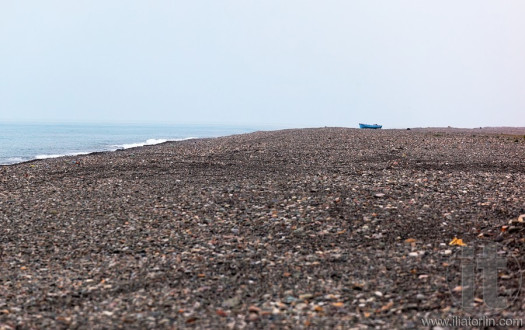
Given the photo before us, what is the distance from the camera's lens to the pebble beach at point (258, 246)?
330 inches

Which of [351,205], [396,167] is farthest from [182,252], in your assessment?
[396,167]

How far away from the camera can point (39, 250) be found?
12.4 metres

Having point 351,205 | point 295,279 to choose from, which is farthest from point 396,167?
point 295,279

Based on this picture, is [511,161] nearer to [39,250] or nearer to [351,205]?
[351,205]

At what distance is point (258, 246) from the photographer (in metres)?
11.8

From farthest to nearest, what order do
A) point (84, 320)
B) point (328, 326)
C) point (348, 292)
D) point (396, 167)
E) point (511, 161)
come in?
point (511, 161) → point (396, 167) → point (348, 292) → point (84, 320) → point (328, 326)

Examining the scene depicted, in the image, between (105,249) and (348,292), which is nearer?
(348,292)

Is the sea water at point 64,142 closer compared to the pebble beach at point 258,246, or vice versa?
the pebble beach at point 258,246

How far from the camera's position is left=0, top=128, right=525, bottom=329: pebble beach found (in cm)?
838

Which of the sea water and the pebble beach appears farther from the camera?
the sea water

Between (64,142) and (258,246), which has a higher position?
(64,142)

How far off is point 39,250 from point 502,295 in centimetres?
974

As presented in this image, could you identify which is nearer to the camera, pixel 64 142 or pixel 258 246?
pixel 258 246

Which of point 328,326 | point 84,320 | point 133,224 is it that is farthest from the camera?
point 133,224
